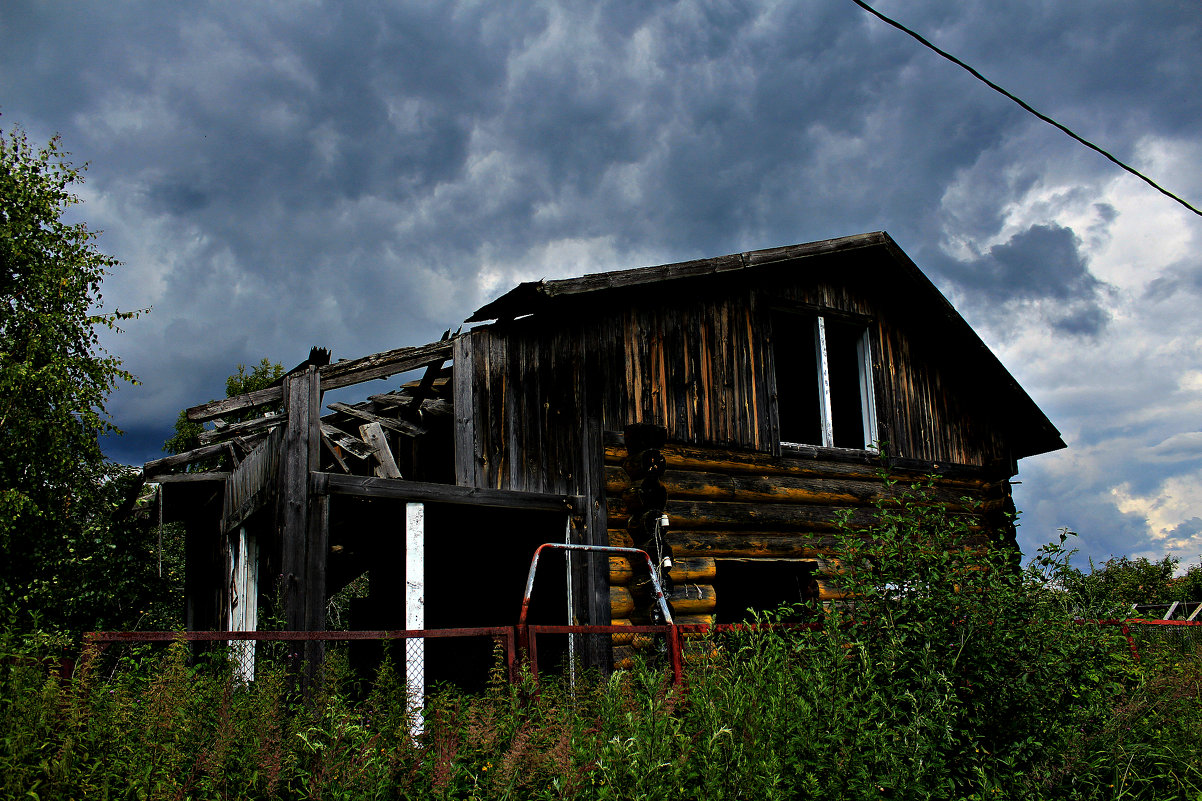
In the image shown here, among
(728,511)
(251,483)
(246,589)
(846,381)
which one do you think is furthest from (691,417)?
(246,589)

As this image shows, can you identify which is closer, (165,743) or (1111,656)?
(165,743)

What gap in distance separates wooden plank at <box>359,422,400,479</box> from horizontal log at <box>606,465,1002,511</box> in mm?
2249

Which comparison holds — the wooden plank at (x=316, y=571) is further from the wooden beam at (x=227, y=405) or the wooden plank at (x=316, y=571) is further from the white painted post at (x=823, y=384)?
the white painted post at (x=823, y=384)

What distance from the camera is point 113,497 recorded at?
1895cm

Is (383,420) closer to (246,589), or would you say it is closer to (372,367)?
(372,367)

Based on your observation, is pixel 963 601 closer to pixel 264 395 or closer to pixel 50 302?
pixel 264 395

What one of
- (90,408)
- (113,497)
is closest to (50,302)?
(90,408)

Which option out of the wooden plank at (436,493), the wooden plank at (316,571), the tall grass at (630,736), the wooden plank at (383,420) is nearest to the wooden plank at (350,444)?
the wooden plank at (383,420)

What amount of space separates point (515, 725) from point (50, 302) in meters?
18.3

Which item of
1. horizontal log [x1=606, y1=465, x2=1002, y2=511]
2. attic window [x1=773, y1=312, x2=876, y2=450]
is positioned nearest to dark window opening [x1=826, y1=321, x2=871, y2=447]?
attic window [x1=773, y1=312, x2=876, y2=450]

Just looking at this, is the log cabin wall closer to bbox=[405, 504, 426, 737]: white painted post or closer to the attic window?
the attic window

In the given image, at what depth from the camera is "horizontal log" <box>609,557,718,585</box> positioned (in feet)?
27.8

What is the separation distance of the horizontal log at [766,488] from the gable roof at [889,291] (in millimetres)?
1992

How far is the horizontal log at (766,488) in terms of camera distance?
9.07 metres
